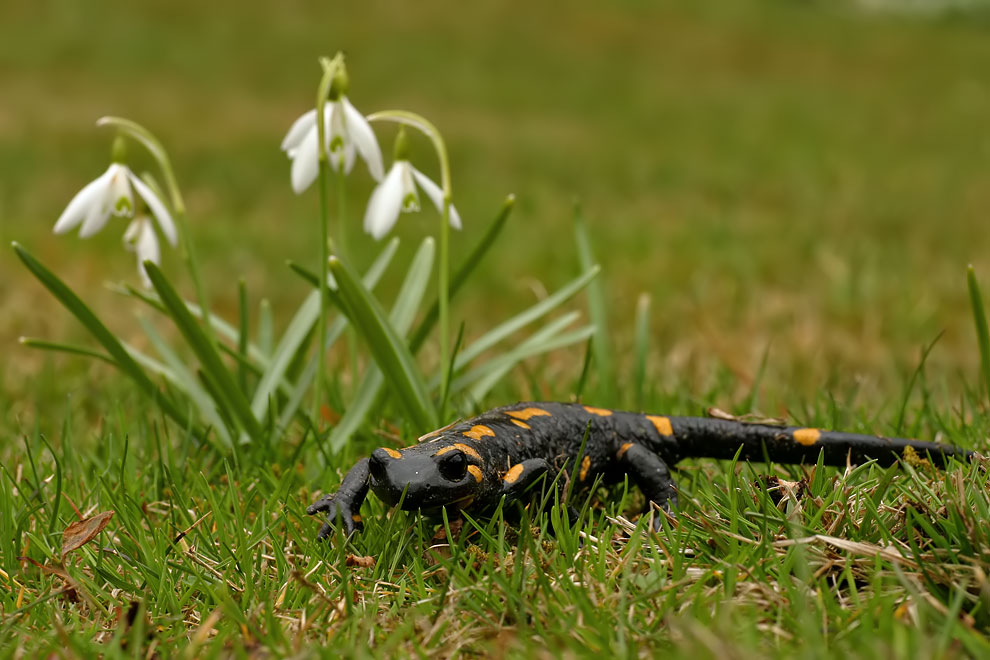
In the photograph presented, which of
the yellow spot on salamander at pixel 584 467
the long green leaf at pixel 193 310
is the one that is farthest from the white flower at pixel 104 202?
the yellow spot on salamander at pixel 584 467

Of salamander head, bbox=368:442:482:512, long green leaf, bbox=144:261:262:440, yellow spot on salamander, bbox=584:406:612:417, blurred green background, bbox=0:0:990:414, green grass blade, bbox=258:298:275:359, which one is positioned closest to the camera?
salamander head, bbox=368:442:482:512

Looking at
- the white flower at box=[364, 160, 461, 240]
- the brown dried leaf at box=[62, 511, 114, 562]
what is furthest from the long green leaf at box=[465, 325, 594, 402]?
the brown dried leaf at box=[62, 511, 114, 562]

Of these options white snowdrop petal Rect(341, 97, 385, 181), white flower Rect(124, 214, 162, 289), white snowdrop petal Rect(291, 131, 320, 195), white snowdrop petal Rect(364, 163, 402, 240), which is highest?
white snowdrop petal Rect(341, 97, 385, 181)

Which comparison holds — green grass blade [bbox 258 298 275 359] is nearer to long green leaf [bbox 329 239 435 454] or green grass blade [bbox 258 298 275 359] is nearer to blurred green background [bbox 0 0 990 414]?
long green leaf [bbox 329 239 435 454]

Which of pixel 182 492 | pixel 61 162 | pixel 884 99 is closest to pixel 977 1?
pixel 884 99

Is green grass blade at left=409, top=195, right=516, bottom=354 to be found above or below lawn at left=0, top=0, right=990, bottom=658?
above

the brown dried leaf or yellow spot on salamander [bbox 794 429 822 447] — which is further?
yellow spot on salamander [bbox 794 429 822 447]

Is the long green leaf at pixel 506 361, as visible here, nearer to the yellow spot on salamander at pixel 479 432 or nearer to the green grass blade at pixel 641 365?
the green grass blade at pixel 641 365
